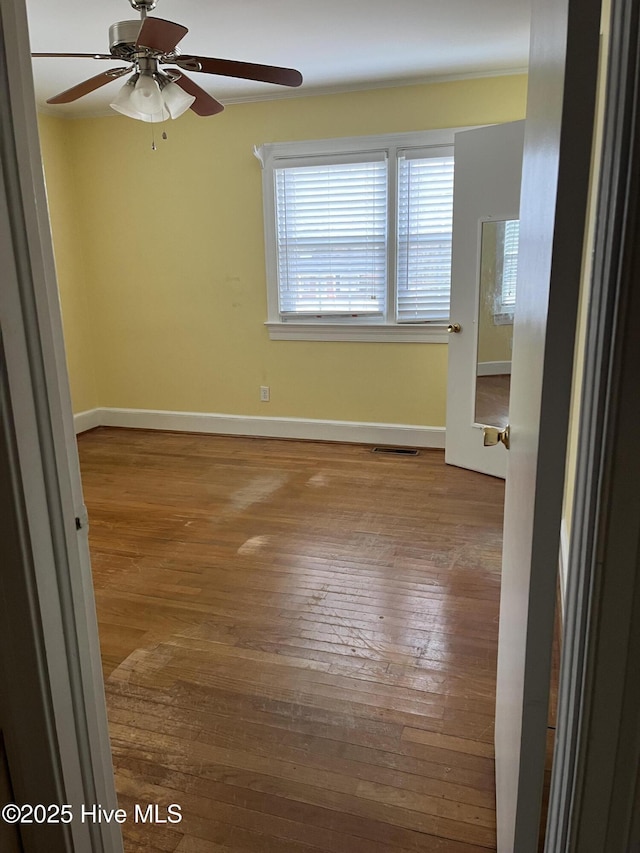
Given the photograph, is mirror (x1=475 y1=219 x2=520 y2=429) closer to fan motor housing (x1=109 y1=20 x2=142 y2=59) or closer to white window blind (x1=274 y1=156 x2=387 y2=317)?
white window blind (x1=274 y1=156 x2=387 y2=317)

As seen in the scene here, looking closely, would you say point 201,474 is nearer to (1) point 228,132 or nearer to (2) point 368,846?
(1) point 228,132

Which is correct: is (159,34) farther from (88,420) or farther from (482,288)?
(88,420)

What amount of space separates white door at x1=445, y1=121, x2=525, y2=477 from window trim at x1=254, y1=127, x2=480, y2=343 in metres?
0.40

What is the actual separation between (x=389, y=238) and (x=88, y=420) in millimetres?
3002

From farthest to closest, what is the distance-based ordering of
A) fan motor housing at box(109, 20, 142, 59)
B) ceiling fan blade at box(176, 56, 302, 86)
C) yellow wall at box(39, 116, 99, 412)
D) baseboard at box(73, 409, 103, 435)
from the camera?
baseboard at box(73, 409, 103, 435) < yellow wall at box(39, 116, 99, 412) < ceiling fan blade at box(176, 56, 302, 86) < fan motor housing at box(109, 20, 142, 59)

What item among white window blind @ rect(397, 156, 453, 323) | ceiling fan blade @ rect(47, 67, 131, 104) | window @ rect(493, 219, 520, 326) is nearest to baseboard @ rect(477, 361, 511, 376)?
window @ rect(493, 219, 520, 326)

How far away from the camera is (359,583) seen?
266 centimetres

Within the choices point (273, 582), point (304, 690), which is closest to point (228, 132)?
point (273, 582)

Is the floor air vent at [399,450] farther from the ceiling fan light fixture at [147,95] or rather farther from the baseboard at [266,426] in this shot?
the ceiling fan light fixture at [147,95]

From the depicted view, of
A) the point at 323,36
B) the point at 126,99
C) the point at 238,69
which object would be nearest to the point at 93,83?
the point at 126,99

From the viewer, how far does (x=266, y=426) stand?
498 centimetres

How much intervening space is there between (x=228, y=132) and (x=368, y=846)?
4.49 m

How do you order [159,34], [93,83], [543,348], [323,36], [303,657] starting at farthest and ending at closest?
[323,36]
[93,83]
[303,657]
[159,34]
[543,348]

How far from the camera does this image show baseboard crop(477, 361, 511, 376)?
376 centimetres
